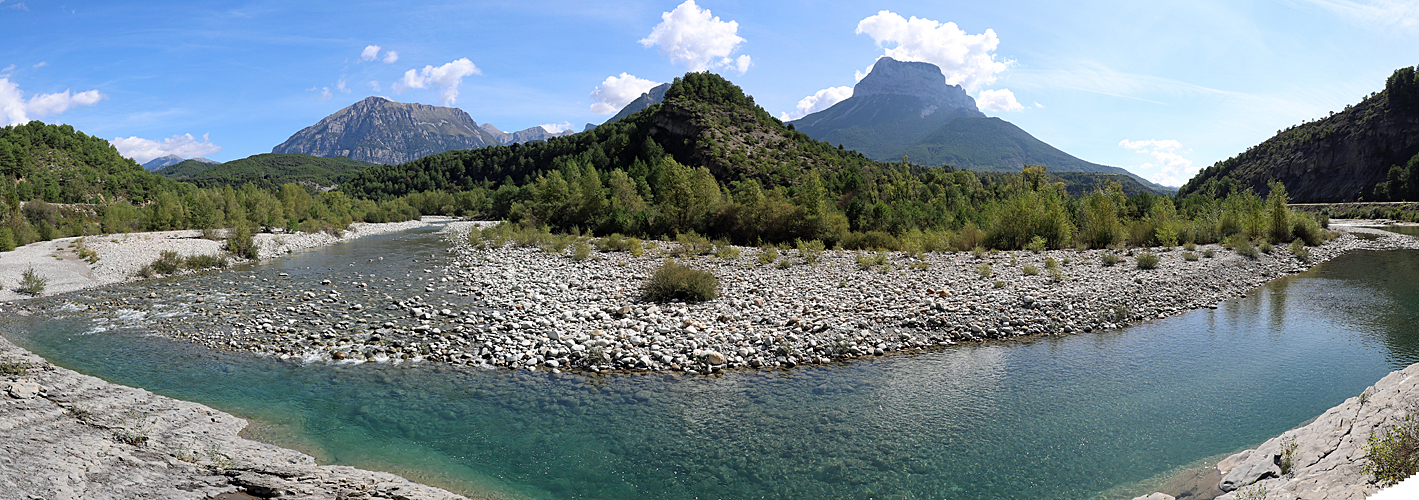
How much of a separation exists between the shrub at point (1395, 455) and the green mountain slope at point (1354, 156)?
356 ft

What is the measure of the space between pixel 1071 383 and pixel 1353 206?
4709 inches

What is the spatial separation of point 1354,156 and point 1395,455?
138323 millimetres

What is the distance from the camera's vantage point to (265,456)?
293 inches

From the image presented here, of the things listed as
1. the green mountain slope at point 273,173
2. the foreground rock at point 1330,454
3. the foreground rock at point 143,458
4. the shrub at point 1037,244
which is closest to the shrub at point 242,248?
the foreground rock at point 143,458

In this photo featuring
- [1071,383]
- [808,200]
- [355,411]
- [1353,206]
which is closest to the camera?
[355,411]

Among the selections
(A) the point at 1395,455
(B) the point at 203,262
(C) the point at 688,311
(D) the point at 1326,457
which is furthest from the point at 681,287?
(B) the point at 203,262

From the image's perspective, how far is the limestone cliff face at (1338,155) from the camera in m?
93.2

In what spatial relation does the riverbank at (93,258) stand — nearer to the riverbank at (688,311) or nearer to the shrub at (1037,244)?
the riverbank at (688,311)

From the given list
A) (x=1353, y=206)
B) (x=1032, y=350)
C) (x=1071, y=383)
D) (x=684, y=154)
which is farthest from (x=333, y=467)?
(x=1353, y=206)

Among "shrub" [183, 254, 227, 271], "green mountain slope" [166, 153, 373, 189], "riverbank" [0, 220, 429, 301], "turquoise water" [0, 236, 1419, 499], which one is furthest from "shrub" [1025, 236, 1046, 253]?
"green mountain slope" [166, 153, 373, 189]

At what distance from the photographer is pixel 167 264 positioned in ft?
89.2

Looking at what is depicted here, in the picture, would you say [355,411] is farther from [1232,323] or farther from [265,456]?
[1232,323]

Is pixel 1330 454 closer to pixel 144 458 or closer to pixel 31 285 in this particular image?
pixel 144 458

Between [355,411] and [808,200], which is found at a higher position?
[808,200]
